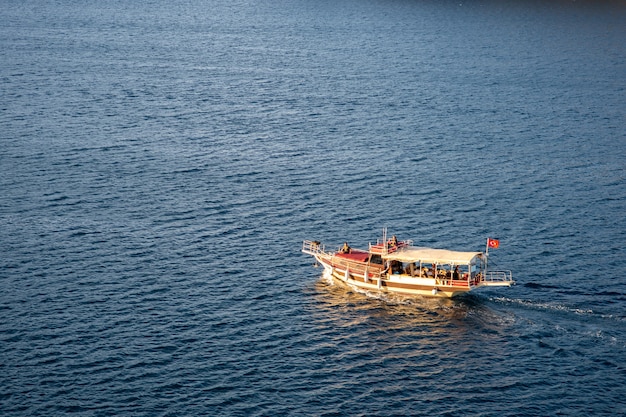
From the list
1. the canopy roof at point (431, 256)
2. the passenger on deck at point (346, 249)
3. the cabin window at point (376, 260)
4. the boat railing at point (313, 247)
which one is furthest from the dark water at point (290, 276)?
the canopy roof at point (431, 256)

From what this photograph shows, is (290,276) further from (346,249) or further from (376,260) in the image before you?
(376,260)

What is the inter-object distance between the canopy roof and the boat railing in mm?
11634

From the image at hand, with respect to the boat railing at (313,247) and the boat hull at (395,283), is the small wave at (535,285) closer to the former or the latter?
the boat hull at (395,283)

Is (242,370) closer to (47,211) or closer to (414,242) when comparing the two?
(414,242)

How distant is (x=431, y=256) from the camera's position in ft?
403

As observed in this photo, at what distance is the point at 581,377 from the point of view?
103312 millimetres

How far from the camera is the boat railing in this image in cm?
13088

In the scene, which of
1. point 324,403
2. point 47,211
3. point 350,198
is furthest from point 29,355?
point 350,198

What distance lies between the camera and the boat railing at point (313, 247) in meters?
131

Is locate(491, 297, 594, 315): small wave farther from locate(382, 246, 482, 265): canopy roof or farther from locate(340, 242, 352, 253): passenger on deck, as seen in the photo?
locate(340, 242, 352, 253): passenger on deck

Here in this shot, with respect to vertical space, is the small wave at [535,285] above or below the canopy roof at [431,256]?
below

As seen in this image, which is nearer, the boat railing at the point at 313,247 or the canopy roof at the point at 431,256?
the canopy roof at the point at 431,256

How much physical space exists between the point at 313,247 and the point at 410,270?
53.1 ft

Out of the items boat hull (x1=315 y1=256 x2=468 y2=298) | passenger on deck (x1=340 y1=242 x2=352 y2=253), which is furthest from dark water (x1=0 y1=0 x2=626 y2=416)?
passenger on deck (x1=340 y1=242 x2=352 y2=253)
